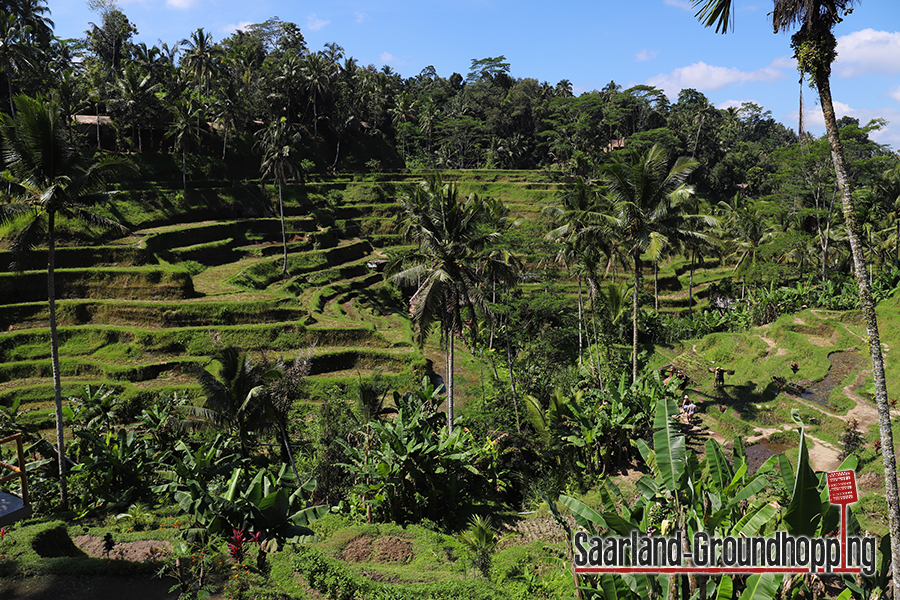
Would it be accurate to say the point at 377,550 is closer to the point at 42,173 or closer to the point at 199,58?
the point at 42,173

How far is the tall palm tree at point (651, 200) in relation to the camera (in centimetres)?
1822

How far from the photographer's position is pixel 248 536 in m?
11.2

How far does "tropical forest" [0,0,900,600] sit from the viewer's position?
9.41 metres

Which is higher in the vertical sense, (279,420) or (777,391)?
(279,420)

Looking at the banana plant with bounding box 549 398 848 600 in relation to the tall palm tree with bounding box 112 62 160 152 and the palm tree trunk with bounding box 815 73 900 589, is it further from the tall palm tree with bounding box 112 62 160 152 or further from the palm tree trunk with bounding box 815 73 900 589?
the tall palm tree with bounding box 112 62 160 152

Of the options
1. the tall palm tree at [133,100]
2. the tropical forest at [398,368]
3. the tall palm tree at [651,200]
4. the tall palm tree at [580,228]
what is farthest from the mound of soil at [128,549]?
the tall palm tree at [133,100]

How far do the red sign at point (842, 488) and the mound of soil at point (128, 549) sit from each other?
12025 mm

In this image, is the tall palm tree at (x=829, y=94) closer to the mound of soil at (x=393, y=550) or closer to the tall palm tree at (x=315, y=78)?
the mound of soil at (x=393, y=550)

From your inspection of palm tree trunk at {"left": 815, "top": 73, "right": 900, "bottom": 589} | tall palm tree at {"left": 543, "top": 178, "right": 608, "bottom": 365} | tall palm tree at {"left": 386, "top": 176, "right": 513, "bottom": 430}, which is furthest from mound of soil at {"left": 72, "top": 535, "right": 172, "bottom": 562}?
tall palm tree at {"left": 543, "top": 178, "right": 608, "bottom": 365}

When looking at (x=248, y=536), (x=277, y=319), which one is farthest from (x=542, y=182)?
(x=248, y=536)

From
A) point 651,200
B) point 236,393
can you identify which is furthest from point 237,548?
point 651,200

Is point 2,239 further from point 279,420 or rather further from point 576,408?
point 576,408

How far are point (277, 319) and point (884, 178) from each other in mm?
44996

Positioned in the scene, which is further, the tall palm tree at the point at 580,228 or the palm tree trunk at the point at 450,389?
the tall palm tree at the point at 580,228
